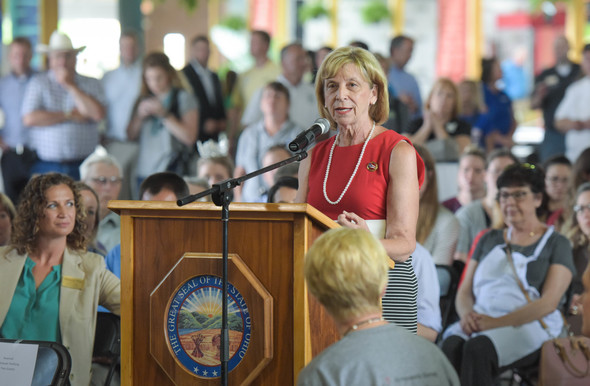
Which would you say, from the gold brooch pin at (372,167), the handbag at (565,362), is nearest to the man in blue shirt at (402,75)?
the handbag at (565,362)

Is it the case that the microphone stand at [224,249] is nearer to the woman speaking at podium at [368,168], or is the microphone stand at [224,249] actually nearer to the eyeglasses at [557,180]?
the woman speaking at podium at [368,168]

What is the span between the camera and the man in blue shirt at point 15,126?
22.4 ft

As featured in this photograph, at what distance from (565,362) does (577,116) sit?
451 cm

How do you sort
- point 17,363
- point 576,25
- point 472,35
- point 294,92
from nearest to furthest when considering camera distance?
point 17,363 < point 294,92 < point 576,25 < point 472,35

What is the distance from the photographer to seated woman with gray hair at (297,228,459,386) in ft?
6.44

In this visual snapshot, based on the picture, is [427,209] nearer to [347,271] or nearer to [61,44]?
[347,271]

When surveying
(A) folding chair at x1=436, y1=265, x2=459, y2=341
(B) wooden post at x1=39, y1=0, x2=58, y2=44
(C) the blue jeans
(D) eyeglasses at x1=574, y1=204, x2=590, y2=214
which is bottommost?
(A) folding chair at x1=436, y1=265, x2=459, y2=341

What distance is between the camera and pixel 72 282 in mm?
3553

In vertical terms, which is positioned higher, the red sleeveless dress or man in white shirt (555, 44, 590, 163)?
man in white shirt (555, 44, 590, 163)

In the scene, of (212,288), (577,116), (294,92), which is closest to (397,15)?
(577,116)

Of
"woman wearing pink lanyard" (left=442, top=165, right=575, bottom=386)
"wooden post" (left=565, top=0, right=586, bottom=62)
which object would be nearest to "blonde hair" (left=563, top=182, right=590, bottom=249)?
"woman wearing pink lanyard" (left=442, top=165, right=575, bottom=386)

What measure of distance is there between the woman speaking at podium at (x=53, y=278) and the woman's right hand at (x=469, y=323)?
175 centimetres

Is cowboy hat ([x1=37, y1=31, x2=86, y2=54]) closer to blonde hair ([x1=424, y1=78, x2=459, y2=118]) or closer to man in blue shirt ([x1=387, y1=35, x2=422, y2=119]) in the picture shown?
blonde hair ([x1=424, y1=78, x2=459, y2=118])

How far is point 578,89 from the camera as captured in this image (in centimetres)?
774
